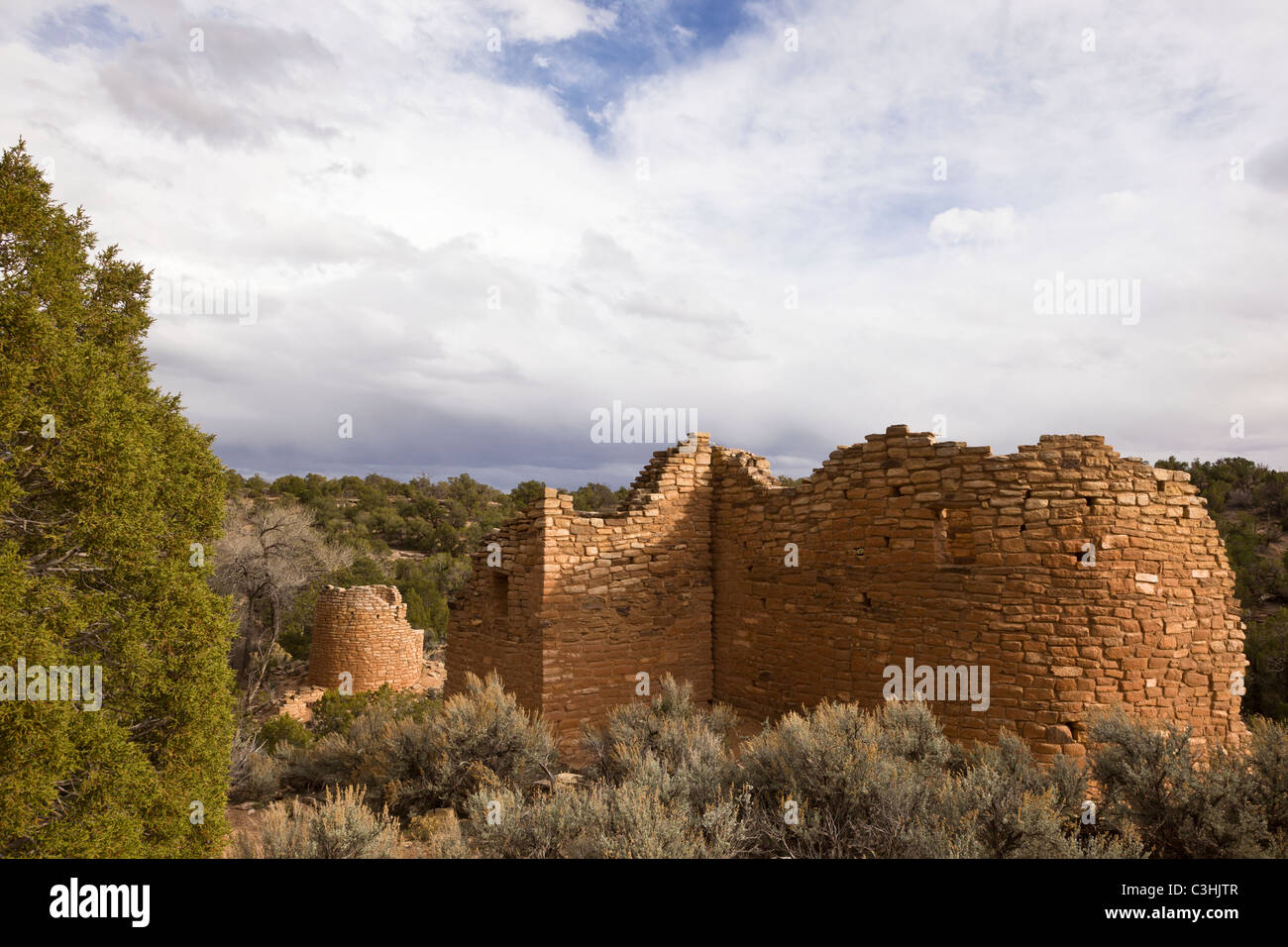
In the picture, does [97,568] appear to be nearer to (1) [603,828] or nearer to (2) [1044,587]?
(1) [603,828]

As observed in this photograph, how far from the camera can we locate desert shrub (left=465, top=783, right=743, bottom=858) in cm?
465

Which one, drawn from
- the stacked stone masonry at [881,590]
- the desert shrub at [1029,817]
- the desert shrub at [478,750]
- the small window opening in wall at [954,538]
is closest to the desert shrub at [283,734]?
the stacked stone masonry at [881,590]

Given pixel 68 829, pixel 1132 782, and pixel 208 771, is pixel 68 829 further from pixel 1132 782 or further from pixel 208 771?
pixel 1132 782

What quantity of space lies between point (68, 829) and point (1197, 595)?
12.0 metres

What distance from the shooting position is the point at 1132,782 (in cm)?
557

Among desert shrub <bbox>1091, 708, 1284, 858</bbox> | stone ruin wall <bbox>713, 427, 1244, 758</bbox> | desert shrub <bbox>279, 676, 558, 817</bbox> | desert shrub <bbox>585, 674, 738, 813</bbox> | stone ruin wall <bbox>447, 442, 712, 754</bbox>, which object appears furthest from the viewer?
stone ruin wall <bbox>447, 442, 712, 754</bbox>

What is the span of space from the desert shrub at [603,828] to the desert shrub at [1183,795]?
10.2 ft

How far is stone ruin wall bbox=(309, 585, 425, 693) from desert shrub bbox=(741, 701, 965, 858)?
17793 mm

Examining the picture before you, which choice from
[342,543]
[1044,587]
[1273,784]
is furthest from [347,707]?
[342,543]

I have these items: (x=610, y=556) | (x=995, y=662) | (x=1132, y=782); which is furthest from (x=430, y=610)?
(x=1132, y=782)

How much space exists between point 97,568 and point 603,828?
589cm

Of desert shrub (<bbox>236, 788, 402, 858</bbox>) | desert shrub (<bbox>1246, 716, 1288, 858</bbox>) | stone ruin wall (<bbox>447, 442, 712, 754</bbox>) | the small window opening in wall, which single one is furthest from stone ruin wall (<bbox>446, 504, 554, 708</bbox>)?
desert shrub (<bbox>1246, 716, 1288, 858</bbox>)

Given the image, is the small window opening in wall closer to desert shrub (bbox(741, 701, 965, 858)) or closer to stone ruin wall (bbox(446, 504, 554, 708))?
desert shrub (bbox(741, 701, 965, 858))

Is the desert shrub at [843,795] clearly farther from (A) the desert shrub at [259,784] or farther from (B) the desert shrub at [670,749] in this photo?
(A) the desert shrub at [259,784]
